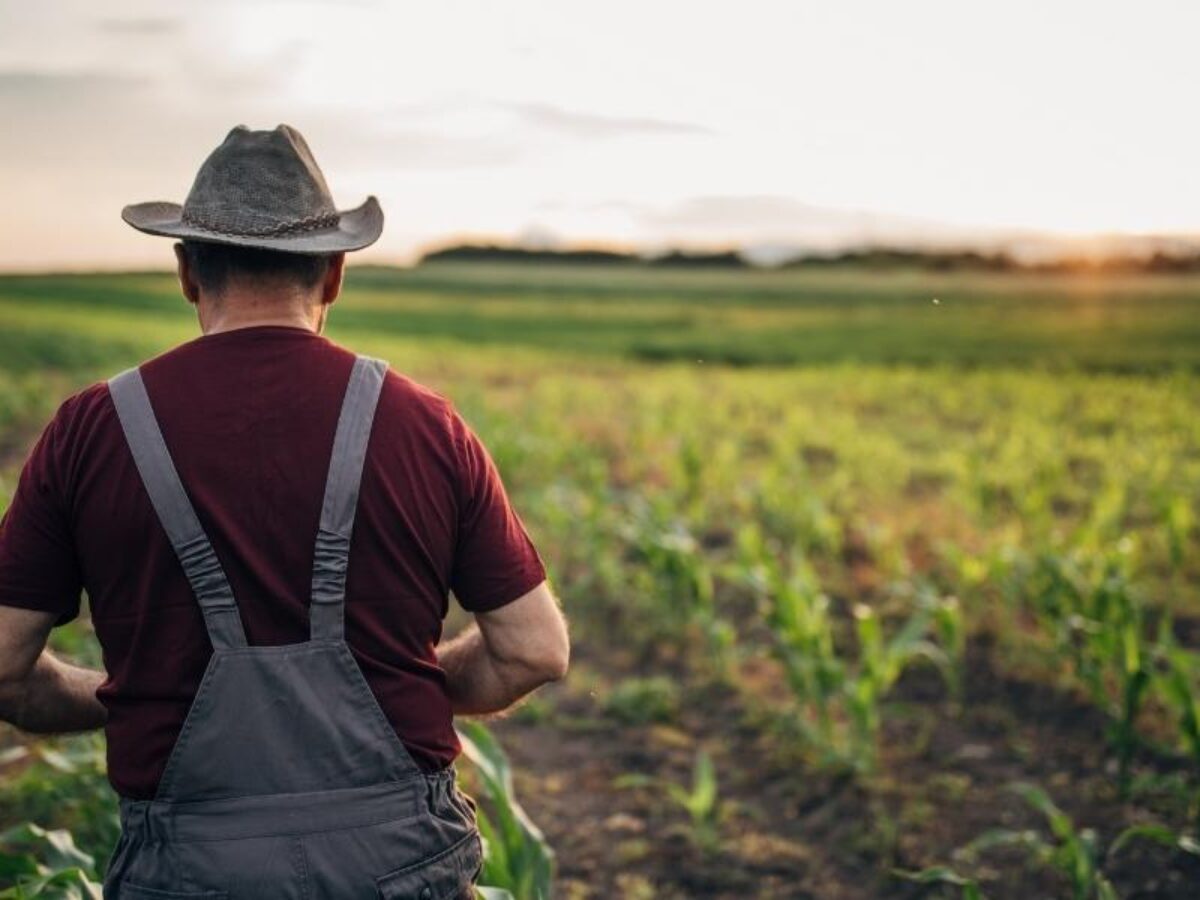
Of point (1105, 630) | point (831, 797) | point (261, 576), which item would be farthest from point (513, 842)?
point (1105, 630)

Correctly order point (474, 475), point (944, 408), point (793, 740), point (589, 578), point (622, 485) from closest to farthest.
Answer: point (474, 475) → point (793, 740) → point (589, 578) → point (622, 485) → point (944, 408)

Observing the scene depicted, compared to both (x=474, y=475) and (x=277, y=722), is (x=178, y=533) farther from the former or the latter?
(x=474, y=475)

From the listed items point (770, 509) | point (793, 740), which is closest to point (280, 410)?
point (793, 740)

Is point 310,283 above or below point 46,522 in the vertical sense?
above

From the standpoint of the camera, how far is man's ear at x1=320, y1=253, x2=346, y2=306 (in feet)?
7.33

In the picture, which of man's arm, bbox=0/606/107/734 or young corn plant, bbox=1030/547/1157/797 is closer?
man's arm, bbox=0/606/107/734

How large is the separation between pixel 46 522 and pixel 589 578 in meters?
5.36

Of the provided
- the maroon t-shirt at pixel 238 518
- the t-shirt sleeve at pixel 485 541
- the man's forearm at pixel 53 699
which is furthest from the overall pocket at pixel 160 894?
the t-shirt sleeve at pixel 485 541

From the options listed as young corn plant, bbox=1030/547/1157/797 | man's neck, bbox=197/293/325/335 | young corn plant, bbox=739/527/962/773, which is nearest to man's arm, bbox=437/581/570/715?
man's neck, bbox=197/293/325/335

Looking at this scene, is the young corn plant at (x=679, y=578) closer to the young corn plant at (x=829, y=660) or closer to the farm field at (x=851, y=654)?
the farm field at (x=851, y=654)

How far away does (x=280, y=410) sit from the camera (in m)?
2.01

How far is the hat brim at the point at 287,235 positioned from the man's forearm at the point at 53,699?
77cm

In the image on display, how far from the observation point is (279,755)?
2057 mm

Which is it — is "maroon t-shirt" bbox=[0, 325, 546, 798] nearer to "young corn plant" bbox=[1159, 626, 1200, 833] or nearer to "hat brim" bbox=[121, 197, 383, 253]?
"hat brim" bbox=[121, 197, 383, 253]
